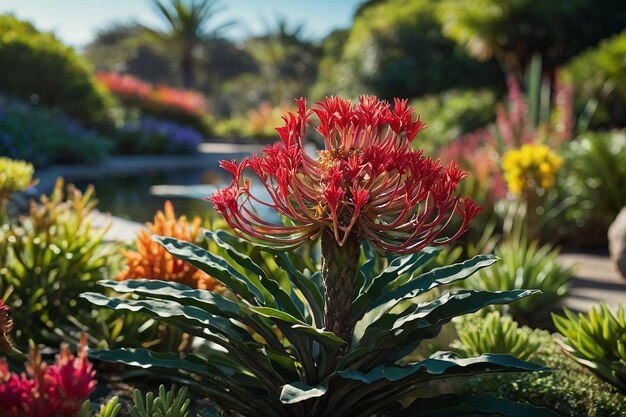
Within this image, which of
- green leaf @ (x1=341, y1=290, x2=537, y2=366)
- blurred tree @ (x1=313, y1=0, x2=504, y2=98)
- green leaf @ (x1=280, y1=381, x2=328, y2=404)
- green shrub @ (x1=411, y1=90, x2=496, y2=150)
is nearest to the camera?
green leaf @ (x1=280, y1=381, x2=328, y2=404)

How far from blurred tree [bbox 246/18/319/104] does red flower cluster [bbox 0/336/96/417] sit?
206ft

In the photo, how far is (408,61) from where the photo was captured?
30.6 m

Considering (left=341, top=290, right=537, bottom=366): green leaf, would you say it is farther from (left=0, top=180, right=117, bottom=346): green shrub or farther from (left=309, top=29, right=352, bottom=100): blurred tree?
(left=309, top=29, right=352, bottom=100): blurred tree

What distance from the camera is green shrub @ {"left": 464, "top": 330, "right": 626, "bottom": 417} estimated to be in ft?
10.0

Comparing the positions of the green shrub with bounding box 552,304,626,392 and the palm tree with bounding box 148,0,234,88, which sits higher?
the palm tree with bounding box 148,0,234,88

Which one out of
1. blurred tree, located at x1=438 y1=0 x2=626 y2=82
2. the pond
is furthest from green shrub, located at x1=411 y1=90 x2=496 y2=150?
the pond

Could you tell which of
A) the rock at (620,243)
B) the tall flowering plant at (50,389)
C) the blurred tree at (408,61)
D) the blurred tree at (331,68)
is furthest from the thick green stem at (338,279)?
the blurred tree at (331,68)

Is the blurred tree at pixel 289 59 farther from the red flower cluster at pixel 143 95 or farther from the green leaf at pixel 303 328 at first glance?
the green leaf at pixel 303 328

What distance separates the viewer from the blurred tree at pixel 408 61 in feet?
98.4

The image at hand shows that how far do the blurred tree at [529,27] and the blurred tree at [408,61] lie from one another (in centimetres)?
327

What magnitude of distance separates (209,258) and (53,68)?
18683 millimetres

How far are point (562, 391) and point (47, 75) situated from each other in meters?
19.2

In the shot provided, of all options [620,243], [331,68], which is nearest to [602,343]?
[620,243]

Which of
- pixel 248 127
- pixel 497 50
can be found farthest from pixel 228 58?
pixel 497 50
